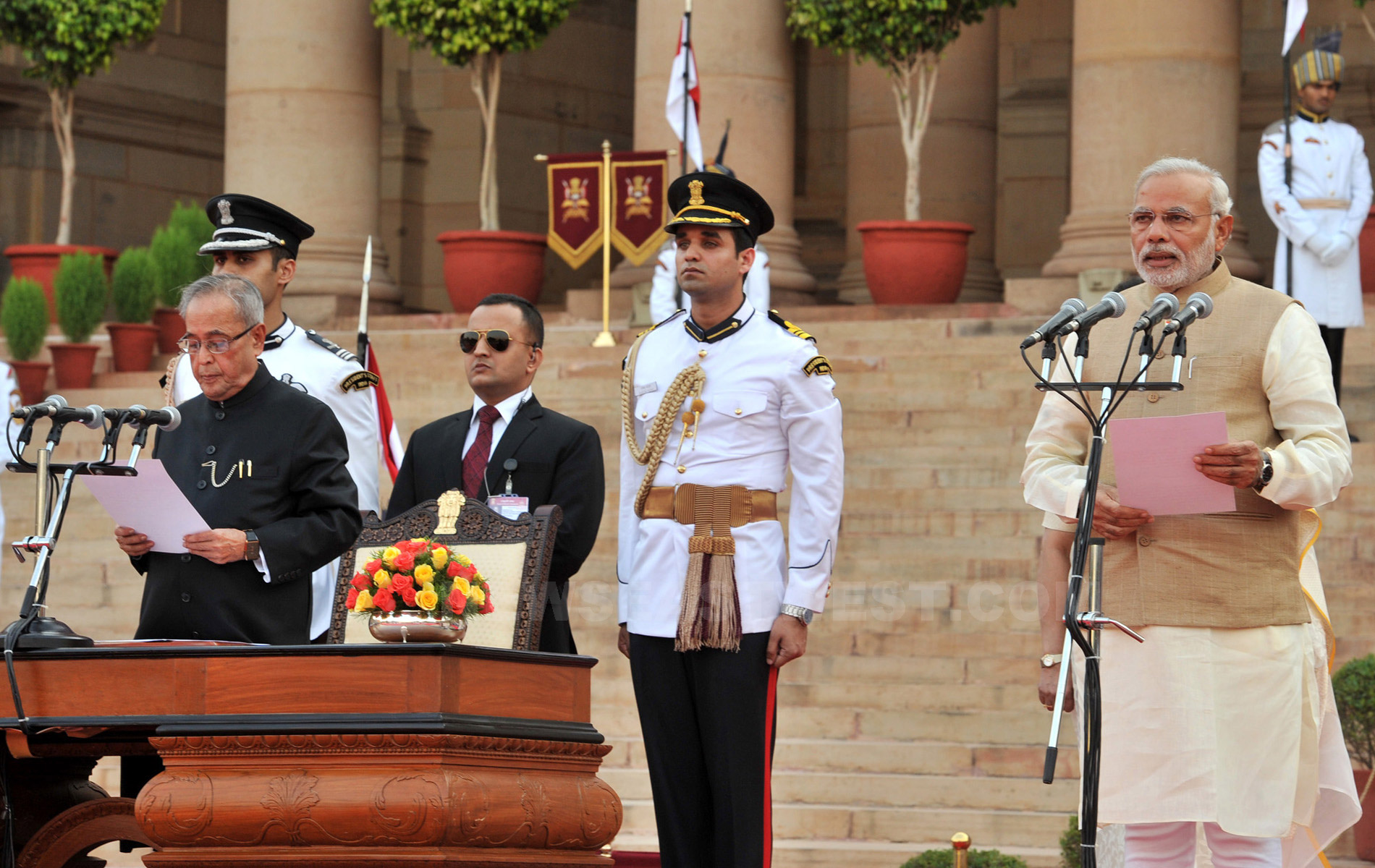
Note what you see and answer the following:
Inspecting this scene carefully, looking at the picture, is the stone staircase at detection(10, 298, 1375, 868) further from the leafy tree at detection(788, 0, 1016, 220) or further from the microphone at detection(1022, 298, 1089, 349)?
the microphone at detection(1022, 298, 1089, 349)

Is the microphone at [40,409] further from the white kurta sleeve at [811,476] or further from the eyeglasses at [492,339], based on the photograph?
the white kurta sleeve at [811,476]

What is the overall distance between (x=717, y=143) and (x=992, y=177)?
339 centimetres

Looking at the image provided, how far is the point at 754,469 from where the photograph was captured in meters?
5.91

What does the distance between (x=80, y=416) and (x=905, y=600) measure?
560 centimetres

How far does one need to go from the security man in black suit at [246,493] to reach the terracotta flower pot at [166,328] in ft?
32.6

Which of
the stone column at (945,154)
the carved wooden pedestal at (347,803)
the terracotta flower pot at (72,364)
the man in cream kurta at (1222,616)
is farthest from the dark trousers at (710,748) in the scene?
the stone column at (945,154)

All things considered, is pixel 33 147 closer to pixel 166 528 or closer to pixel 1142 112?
pixel 1142 112

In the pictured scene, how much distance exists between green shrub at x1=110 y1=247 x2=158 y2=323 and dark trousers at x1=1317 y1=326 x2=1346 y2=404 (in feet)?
27.6

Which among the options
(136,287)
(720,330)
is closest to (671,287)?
(136,287)

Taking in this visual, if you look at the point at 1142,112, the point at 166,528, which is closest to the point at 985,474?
the point at 1142,112

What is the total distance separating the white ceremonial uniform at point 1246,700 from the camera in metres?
5.18

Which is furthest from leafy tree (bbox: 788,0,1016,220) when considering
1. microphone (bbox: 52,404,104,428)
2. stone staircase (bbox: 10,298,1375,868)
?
microphone (bbox: 52,404,104,428)

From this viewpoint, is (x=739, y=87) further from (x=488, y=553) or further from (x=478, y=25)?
(x=488, y=553)

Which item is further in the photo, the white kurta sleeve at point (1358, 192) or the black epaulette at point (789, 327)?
the white kurta sleeve at point (1358, 192)
